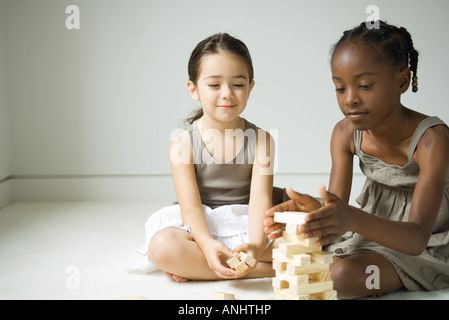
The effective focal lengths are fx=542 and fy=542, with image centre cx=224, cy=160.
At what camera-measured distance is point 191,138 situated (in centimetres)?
145

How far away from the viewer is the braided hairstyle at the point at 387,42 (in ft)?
3.81

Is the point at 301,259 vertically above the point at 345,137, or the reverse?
the point at 345,137

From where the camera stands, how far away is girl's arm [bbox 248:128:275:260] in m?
1.31

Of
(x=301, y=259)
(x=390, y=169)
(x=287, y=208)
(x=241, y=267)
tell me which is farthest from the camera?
(x=390, y=169)

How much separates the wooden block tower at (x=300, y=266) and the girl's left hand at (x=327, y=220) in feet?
0.04

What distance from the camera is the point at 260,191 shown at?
1.38m

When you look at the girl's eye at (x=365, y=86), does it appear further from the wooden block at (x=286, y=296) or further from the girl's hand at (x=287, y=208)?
the wooden block at (x=286, y=296)

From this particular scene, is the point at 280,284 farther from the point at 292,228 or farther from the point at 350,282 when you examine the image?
the point at 350,282

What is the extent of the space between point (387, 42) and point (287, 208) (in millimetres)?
426

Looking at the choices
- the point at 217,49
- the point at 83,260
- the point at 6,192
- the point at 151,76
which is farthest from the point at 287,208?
the point at 6,192

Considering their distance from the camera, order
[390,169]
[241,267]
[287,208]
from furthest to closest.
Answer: [390,169]
[241,267]
[287,208]

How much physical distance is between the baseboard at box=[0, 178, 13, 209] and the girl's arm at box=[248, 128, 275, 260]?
1.29 meters
